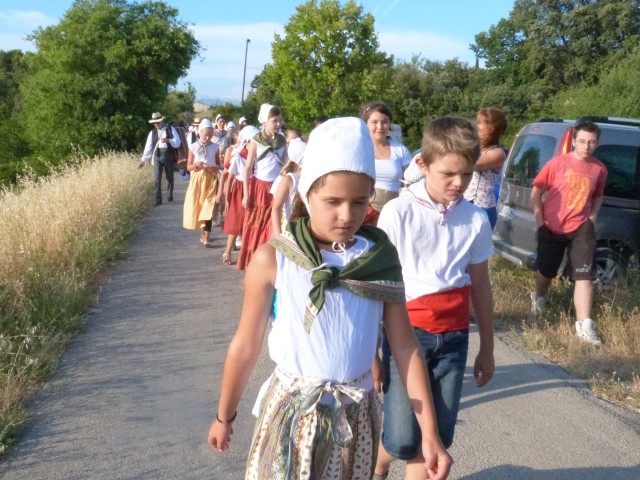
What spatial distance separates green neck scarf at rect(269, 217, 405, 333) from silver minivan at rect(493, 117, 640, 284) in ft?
16.8

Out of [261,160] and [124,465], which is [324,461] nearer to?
[124,465]

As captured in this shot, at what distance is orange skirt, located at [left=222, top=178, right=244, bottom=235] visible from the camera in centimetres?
885

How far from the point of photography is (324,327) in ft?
7.23

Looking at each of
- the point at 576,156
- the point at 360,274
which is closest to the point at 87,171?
the point at 576,156

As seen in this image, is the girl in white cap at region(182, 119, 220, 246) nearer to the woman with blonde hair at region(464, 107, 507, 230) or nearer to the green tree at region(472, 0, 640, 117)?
the woman with blonde hair at region(464, 107, 507, 230)

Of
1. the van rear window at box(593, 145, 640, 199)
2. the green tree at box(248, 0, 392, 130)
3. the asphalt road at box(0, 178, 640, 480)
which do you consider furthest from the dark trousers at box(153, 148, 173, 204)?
the green tree at box(248, 0, 392, 130)

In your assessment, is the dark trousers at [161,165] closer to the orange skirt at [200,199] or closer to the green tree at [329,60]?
the orange skirt at [200,199]

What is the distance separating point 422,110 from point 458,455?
42267 mm

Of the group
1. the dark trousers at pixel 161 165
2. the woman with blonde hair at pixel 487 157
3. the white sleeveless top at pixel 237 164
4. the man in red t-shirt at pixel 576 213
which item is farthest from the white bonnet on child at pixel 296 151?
the dark trousers at pixel 161 165

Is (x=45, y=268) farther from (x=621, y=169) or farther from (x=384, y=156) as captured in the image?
(x=621, y=169)

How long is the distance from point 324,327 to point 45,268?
513 cm

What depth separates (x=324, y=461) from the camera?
2.19 meters

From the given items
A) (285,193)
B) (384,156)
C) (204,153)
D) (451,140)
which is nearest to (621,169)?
(384,156)

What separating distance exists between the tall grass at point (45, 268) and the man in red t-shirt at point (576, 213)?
13.1ft
